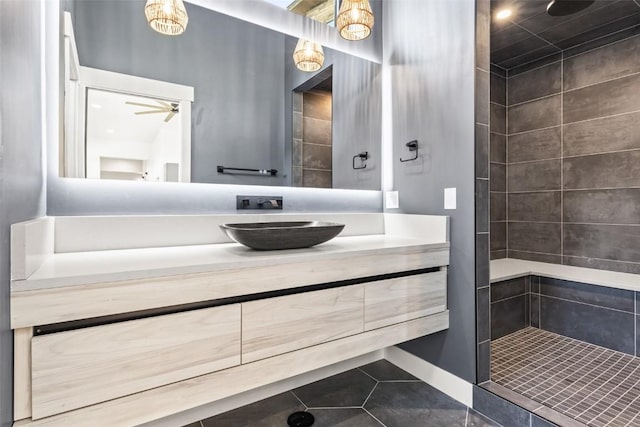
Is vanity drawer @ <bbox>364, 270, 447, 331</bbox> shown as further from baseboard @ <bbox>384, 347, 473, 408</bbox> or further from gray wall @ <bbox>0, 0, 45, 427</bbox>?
gray wall @ <bbox>0, 0, 45, 427</bbox>

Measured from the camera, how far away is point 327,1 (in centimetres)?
210

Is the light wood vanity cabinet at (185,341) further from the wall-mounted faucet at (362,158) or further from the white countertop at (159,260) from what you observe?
the wall-mounted faucet at (362,158)

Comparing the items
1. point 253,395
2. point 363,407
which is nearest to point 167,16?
point 253,395

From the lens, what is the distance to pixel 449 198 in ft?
5.81

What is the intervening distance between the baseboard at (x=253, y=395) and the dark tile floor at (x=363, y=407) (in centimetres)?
3

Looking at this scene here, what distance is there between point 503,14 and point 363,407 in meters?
2.73

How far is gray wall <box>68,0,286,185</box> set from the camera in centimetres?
150

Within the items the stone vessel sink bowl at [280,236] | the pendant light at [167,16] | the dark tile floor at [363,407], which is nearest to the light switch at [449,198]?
the stone vessel sink bowl at [280,236]

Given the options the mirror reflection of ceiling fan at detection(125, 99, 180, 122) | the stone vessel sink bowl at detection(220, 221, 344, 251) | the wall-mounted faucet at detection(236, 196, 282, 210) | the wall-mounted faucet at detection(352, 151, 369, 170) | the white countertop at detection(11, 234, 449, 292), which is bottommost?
the white countertop at detection(11, 234, 449, 292)

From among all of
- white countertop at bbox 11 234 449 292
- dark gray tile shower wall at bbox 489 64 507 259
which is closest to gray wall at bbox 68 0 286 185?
white countertop at bbox 11 234 449 292

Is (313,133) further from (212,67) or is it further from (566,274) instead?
(566,274)

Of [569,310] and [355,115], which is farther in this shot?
[569,310]

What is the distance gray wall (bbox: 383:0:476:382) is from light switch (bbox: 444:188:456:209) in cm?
3

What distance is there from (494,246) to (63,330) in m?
3.29
